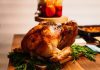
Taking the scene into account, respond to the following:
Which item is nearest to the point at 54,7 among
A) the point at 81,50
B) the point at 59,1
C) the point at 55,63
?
the point at 59,1

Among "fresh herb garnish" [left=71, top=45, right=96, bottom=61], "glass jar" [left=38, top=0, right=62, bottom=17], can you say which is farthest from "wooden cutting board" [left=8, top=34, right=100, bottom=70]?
"glass jar" [left=38, top=0, right=62, bottom=17]

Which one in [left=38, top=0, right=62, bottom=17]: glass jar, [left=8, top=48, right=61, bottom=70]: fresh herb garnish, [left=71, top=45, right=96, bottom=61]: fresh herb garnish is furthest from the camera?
[left=38, top=0, right=62, bottom=17]: glass jar

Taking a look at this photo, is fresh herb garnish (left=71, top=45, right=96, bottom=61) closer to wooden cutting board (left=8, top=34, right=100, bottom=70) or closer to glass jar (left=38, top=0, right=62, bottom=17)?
wooden cutting board (left=8, top=34, right=100, bottom=70)

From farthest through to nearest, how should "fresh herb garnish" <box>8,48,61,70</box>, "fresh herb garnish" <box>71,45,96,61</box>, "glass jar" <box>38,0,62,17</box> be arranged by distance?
"glass jar" <box>38,0,62,17</box>
"fresh herb garnish" <box>71,45,96,61</box>
"fresh herb garnish" <box>8,48,61,70</box>

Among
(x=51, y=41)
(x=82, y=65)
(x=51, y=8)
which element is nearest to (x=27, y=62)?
(x=51, y=41)

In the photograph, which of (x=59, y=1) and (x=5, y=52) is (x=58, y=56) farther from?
(x=5, y=52)

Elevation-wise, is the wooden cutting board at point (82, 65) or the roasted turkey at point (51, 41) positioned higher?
the roasted turkey at point (51, 41)

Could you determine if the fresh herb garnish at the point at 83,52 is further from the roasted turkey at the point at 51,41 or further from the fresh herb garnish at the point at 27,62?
the fresh herb garnish at the point at 27,62

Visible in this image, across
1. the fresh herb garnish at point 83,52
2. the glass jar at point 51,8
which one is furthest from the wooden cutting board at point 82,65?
the glass jar at point 51,8
